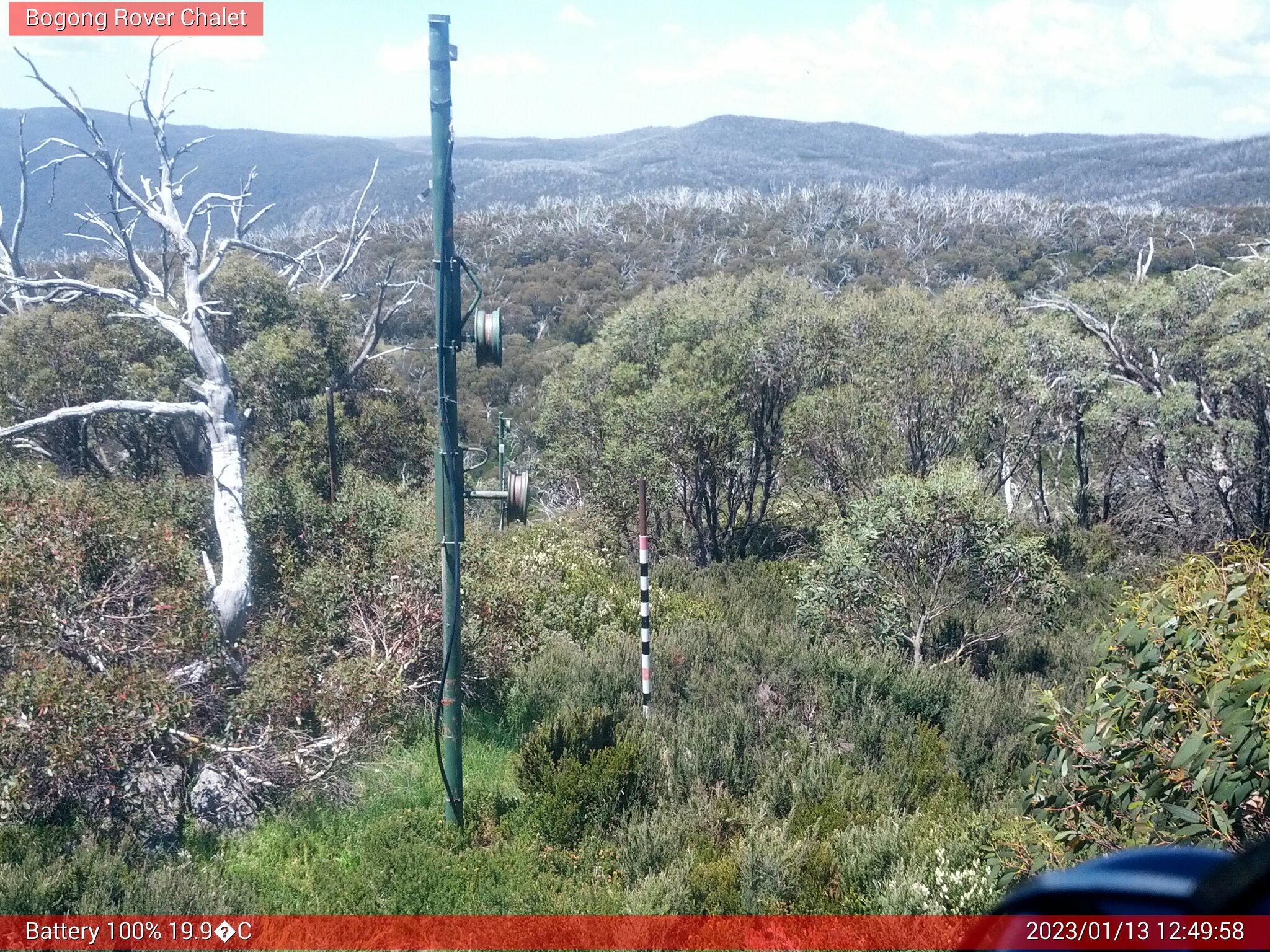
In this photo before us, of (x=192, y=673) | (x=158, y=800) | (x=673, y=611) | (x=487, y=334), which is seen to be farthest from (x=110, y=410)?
(x=673, y=611)

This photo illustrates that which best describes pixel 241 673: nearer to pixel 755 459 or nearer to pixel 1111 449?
pixel 755 459

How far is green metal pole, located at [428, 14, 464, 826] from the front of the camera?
16.9 ft

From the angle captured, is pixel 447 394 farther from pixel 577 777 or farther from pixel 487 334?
pixel 577 777

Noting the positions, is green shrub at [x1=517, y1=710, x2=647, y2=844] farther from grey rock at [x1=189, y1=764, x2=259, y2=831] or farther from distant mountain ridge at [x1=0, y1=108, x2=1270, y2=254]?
distant mountain ridge at [x1=0, y1=108, x2=1270, y2=254]

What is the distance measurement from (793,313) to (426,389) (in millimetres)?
14271

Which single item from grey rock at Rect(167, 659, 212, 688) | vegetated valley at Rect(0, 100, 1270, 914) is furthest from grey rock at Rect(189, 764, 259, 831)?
grey rock at Rect(167, 659, 212, 688)

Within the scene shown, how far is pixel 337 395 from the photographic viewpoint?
16.3 meters

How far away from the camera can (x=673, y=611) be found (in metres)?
11.8

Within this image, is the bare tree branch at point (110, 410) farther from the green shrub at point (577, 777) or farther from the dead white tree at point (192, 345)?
the green shrub at point (577, 777)

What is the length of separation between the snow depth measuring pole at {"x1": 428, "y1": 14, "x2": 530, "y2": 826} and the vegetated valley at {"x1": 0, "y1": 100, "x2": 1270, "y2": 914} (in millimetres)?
616

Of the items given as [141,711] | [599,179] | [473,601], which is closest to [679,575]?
[473,601]

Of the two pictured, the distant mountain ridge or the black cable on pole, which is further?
the distant mountain ridge

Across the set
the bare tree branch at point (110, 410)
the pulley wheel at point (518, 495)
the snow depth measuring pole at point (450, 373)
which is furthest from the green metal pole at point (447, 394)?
the bare tree branch at point (110, 410)

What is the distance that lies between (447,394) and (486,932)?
296 centimetres
